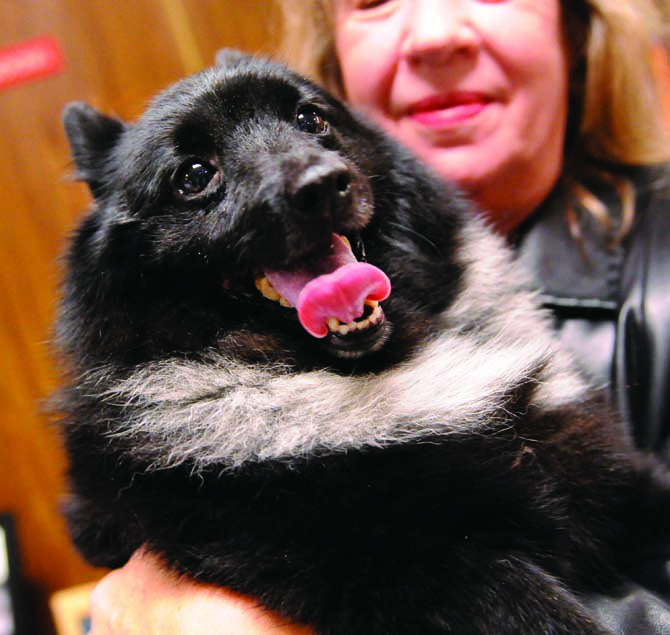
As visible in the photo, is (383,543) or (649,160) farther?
(649,160)

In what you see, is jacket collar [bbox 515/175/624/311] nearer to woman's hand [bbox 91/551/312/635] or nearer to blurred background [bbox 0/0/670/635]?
woman's hand [bbox 91/551/312/635]

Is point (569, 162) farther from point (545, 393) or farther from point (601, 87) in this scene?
point (545, 393)

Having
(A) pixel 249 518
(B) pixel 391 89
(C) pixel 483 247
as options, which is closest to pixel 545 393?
(C) pixel 483 247

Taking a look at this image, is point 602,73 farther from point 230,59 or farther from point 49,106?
point 49,106

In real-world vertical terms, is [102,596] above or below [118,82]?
below

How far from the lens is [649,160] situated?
1944 mm

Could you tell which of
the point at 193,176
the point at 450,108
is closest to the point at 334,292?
the point at 193,176

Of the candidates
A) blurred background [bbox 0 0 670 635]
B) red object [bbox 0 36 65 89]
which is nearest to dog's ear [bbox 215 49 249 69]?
blurred background [bbox 0 0 670 635]

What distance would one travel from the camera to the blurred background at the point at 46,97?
2.78 m

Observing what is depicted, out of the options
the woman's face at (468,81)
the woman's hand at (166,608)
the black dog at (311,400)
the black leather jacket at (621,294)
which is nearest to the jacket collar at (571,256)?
the black leather jacket at (621,294)

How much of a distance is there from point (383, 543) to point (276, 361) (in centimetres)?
41

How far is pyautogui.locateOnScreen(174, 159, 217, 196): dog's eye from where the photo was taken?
121 centimetres

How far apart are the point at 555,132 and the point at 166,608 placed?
166 centimetres

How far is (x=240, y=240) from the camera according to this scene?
1133 mm
